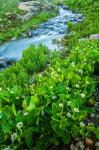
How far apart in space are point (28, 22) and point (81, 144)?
55.3 feet

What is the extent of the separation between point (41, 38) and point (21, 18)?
5185 millimetres

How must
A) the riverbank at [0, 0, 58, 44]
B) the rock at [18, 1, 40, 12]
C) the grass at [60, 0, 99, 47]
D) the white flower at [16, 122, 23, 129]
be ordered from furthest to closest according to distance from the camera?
the rock at [18, 1, 40, 12]
the riverbank at [0, 0, 58, 44]
the grass at [60, 0, 99, 47]
the white flower at [16, 122, 23, 129]

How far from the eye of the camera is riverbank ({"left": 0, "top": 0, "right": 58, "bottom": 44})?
744 inches

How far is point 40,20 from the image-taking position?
22.2 m

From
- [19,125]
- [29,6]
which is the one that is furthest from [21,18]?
[19,125]

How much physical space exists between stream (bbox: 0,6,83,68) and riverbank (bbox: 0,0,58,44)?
48cm

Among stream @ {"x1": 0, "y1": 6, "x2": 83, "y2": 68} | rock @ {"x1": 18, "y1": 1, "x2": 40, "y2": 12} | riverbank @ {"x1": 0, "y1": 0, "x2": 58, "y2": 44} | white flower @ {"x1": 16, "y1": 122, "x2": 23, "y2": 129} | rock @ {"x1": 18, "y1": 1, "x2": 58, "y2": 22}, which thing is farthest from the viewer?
rock @ {"x1": 18, "y1": 1, "x2": 40, "y2": 12}

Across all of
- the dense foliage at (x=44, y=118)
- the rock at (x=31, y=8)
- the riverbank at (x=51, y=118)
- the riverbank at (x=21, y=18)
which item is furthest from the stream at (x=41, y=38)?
the dense foliage at (x=44, y=118)

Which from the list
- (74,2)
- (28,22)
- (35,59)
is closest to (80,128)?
(35,59)

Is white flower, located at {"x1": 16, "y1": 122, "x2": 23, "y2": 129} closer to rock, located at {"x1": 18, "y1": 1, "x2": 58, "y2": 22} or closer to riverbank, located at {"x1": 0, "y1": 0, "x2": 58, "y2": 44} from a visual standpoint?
riverbank, located at {"x1": 0, "y1": 0, "x2": 58, "y2": 44}

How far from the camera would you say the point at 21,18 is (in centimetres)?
2250

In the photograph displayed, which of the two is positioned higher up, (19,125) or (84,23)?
(19,125)

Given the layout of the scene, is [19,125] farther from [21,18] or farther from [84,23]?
[21,18]

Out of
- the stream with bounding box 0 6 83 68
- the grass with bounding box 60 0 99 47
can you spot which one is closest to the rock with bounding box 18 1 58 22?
the stream with bounding box 0 6 83 68
